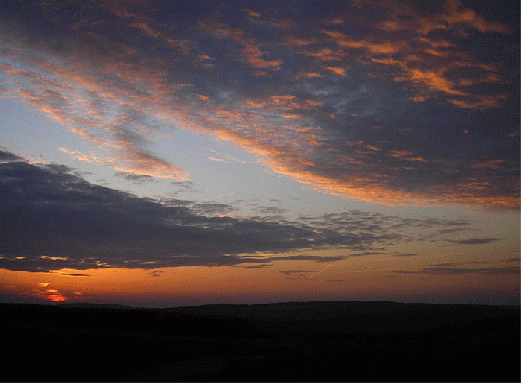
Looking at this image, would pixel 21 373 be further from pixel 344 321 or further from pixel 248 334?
pixel 344 321

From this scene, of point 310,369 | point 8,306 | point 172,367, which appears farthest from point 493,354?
point 8,306

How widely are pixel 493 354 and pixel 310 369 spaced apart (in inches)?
375

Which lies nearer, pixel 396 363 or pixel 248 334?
pixel 396 363

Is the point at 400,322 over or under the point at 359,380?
under

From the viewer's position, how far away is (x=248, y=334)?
4462cm

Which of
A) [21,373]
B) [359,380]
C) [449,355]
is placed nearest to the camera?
[359,380]

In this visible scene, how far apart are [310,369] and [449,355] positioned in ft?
26.3

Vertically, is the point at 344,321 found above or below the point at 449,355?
below

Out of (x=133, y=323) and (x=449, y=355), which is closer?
(x=449, y=355)

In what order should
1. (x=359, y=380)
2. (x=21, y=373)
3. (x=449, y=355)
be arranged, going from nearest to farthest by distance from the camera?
(x=359, y=380) < (x=21, y=373) < (x=449, y=355)

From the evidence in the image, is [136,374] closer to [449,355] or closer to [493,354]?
[449,355]

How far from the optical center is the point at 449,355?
20.3 metres

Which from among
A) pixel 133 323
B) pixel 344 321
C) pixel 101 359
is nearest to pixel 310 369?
pixel 101 359

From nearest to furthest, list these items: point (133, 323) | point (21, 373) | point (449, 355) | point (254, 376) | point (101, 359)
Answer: point (254, 376), point (21, 373), point (449, 355), point (101, 359), point (133, 323)
